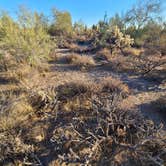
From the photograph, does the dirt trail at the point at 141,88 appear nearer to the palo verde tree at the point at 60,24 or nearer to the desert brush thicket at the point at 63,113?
the desert brush thicket at the point at 63,113

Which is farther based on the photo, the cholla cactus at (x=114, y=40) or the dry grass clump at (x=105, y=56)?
the cholla cactus at (x=114, y=40)

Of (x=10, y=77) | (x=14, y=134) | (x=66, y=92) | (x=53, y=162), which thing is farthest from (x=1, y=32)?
(x=53, y=162)

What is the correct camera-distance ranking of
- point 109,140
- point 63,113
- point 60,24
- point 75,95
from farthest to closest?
point 60,24 → point 75,95 → point 63,113 → point 109,140

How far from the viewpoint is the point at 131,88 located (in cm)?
531

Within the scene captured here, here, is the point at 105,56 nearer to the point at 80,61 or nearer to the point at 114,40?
the point at 80,61

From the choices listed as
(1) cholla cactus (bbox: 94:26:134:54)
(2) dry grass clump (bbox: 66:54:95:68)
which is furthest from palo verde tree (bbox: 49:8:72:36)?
(2) dry grass clump (bbox: 66:54:95:68)

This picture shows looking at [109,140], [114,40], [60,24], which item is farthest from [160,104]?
[60,24]

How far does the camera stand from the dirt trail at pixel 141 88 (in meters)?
3.96

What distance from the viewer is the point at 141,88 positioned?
5293mm

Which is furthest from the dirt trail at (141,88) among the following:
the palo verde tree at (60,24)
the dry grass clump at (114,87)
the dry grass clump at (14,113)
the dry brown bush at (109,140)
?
the palo verde tree at (60,24)

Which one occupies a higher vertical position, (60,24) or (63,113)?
(60,24)

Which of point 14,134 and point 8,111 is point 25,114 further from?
point 14,134

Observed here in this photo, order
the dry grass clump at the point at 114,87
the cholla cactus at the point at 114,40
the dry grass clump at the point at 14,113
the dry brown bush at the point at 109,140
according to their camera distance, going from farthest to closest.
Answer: the cholla cactus at the point at 114,40, the dry grass clump at the point at 114,87, the dry grass clump at the point at 14,113, the dry brown bush at the point at 109,140

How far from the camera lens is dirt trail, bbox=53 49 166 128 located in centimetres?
396
